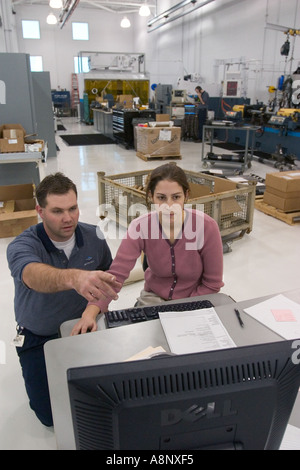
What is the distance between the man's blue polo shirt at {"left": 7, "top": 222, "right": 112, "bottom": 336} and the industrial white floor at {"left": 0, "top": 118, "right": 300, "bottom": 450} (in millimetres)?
480

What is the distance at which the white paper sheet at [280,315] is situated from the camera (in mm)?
1302

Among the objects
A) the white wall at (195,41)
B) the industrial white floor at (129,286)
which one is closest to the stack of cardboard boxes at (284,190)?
the industrial white floor at (129,286)

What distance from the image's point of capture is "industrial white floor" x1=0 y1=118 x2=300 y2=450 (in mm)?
1759

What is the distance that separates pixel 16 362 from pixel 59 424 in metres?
1.31

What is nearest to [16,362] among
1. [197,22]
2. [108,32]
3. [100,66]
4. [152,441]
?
[152,441]

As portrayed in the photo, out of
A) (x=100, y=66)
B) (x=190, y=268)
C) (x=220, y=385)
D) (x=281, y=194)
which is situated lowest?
(x=281, y=194)

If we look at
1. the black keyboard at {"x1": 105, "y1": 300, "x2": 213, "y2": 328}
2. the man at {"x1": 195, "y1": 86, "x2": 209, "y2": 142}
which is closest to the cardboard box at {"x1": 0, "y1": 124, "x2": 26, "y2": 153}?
the black keyboard at {"x1": 105, "y1": 300, "x2": 213, "y2": 328}

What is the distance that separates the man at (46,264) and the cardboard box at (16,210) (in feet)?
7.51

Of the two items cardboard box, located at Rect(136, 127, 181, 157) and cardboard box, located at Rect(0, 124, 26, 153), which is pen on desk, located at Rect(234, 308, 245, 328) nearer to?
cardboard box, located at Rect(0, 124, 26, 153)

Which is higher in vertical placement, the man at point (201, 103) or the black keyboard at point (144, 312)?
the man at point (201, 103)

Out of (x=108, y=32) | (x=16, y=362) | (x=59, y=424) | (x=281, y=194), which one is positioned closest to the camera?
(x=59, y=424)

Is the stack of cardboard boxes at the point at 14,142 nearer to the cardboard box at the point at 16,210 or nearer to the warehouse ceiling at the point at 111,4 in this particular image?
the cardboard box at the point at 16,210

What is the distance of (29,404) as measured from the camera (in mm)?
1887

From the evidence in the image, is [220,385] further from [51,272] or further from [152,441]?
[51,272]
